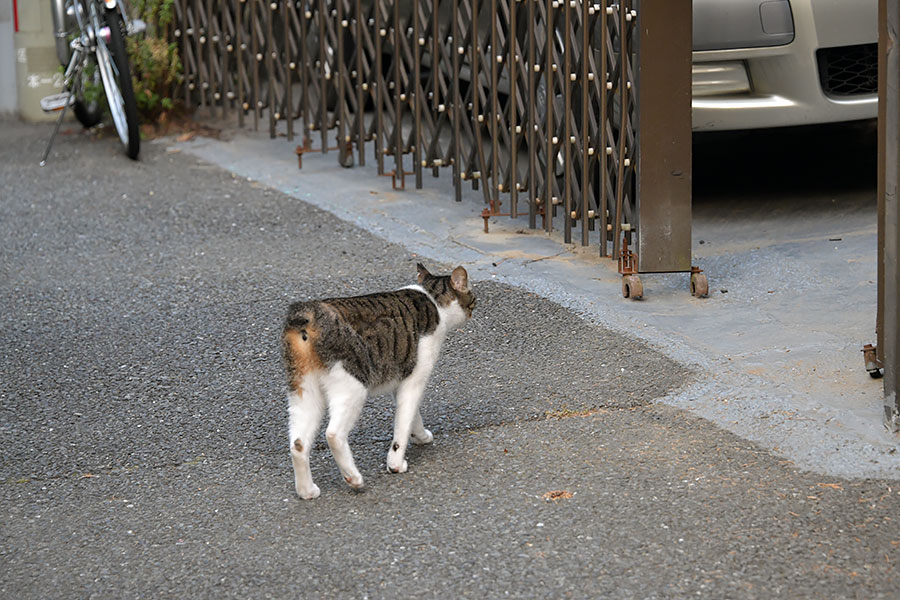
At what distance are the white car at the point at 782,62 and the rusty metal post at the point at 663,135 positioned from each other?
0.98 m

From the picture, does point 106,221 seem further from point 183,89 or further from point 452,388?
point 452,388

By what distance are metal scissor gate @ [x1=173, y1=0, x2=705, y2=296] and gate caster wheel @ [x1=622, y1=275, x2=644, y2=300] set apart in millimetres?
19

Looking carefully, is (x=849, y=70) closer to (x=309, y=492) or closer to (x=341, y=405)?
(x=341, y=405)

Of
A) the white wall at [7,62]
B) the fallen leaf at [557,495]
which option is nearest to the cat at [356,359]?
the fallen leaf at [557,495]

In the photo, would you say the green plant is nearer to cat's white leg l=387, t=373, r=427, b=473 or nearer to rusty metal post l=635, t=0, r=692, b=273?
rusty metal post l=635, t=0, r=692, b=273

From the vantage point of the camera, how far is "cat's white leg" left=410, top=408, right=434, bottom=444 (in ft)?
14.0

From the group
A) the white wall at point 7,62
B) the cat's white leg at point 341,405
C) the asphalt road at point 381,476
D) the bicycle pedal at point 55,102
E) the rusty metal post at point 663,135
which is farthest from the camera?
the white wall at point 7,62

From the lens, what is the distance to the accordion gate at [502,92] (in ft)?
19.4

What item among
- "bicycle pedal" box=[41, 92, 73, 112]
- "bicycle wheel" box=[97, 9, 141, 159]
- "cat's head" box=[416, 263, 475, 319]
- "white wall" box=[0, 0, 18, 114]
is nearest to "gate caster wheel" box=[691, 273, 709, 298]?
"cat's head" box=[416, 263, 475, 319]

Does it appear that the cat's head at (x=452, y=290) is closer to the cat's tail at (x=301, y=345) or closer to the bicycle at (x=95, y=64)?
the cat's tail at (x=301, y=345)

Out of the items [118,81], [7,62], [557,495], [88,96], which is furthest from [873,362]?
[7,62]

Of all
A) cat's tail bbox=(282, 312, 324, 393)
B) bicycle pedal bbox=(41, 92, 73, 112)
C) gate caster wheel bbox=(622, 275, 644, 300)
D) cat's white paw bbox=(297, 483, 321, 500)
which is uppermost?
bicycle pedal bbox=(41, 92, 73, 112)

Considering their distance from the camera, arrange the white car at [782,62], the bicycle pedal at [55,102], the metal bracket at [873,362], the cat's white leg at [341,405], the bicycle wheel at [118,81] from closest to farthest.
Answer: the cat's white leg at [341,405], the metal bracket at [873,362], the white car at [782,62], the bicycle wheel at [118,81], the bicycle pedal at [55,102]

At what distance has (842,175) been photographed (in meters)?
7.98
